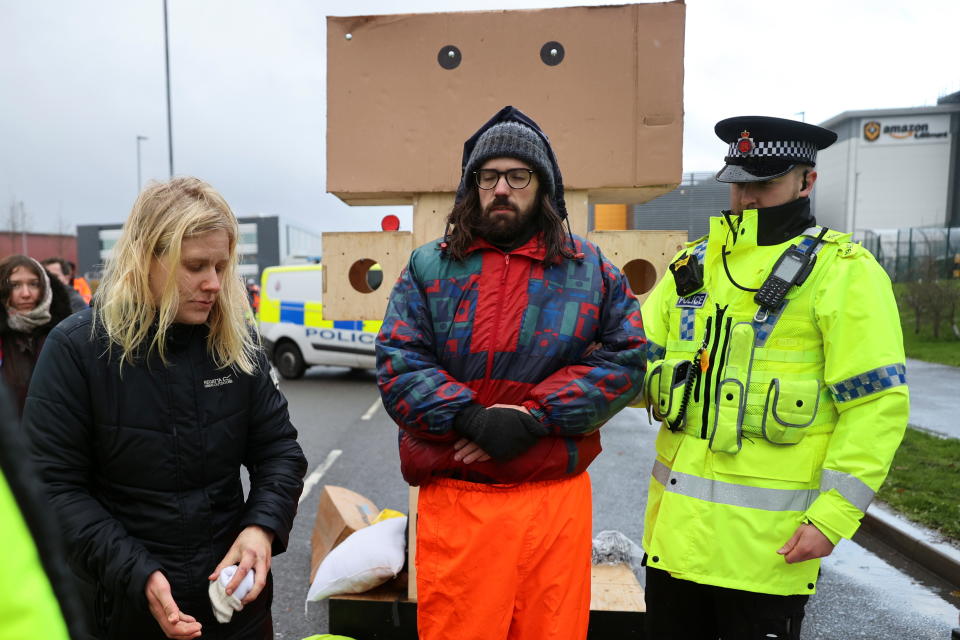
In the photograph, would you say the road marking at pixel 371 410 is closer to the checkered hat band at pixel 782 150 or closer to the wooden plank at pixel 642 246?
the wooden plank at pixel 642 246

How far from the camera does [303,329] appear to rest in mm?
11602

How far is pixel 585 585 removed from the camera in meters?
1.86

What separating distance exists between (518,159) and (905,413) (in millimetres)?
1241

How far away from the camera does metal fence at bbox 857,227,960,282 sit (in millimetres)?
15970

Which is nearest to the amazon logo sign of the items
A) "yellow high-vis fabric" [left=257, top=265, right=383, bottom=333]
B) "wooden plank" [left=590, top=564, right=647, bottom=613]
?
"yellow high-vis fabric" [left=257, top=265, right=383, bottom=333]

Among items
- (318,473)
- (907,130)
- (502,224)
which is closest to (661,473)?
(502,224)

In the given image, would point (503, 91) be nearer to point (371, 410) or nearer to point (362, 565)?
point (362, 565)

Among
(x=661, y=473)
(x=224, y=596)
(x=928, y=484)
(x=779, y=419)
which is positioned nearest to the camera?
(x=224, y=596)

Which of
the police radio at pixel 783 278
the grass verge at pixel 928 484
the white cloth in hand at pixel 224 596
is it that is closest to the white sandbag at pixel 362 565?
the white cloth in hand at pixel 224 596

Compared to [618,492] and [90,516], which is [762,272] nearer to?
[90,516]

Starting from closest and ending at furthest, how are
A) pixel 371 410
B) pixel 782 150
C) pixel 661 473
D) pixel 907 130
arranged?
1. pixel 782 150
2. pixel 661 473
3. pixel 371 410
4. pixel 907 130

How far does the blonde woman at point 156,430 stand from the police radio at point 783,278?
4.69ft

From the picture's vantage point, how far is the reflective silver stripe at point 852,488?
169 centimetres

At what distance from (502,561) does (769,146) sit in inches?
56.2
